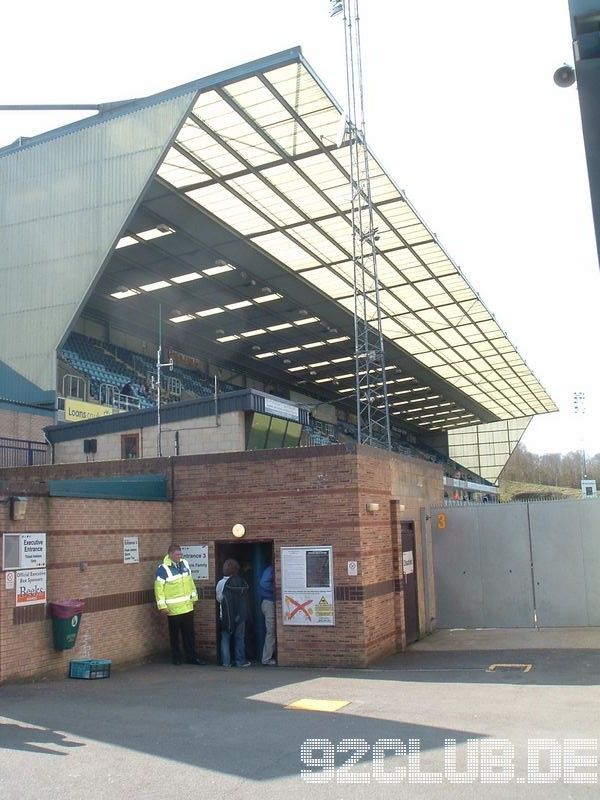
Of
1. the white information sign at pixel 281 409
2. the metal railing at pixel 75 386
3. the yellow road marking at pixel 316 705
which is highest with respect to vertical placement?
the metal railing at pixel 75 386

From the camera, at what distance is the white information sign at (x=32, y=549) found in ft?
38.5

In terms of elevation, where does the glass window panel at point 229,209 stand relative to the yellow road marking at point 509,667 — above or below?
above

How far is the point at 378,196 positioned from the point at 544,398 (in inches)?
1788

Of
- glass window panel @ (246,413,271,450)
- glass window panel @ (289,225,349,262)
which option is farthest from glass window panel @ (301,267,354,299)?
glass window panel @ (246,413,271,450)

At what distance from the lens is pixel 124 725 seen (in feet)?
28.7

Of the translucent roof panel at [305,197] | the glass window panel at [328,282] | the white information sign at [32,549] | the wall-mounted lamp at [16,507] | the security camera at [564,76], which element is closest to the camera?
the security camera at [564,76]

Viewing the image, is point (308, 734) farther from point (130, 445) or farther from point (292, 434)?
point (292, 434)

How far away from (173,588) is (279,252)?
2015 cm

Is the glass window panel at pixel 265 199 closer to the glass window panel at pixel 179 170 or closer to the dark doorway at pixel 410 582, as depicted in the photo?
the glass window panel at pixel 179 170

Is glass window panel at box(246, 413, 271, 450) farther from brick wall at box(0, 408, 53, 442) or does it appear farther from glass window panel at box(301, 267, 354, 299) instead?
glass window panel at box(301, 267, 354, 299)

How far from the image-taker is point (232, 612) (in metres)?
14.3

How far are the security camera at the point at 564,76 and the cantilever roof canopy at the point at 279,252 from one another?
1871 centimetres

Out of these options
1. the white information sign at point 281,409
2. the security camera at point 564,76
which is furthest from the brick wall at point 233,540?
the security camera at point 564,76

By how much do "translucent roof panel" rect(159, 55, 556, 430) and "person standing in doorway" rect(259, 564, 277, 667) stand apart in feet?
43.4
